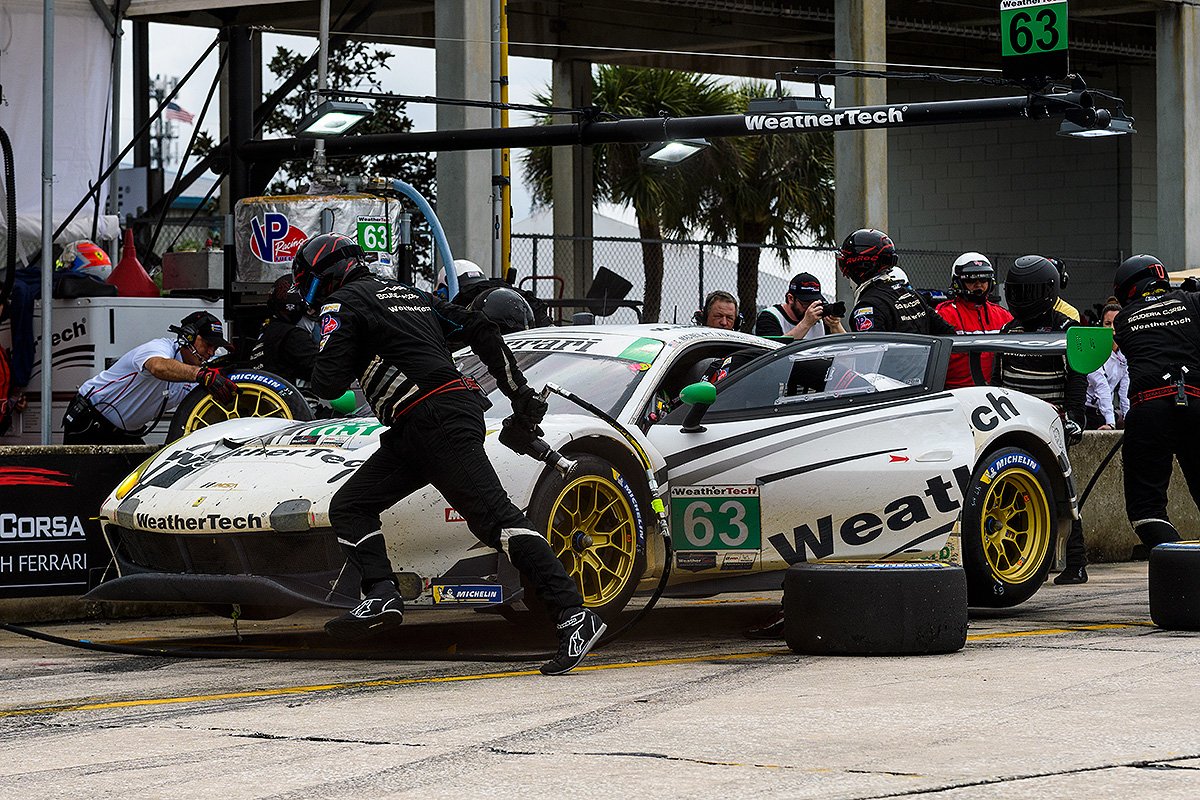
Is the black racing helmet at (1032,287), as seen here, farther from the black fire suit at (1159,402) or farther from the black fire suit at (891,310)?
the black fire suit at (1159,402)

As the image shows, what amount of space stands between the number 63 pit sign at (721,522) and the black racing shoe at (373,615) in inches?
64.4

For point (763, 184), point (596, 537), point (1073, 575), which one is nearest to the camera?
point (596, 537)

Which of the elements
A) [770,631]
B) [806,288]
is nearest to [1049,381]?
[806,288]

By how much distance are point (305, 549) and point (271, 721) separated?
1699 mm

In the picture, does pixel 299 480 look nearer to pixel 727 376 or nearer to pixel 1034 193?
pixel 727 376

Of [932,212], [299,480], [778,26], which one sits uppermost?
[778,26]

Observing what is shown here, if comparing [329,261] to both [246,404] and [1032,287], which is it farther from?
[1032,287]

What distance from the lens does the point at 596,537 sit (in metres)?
7.96

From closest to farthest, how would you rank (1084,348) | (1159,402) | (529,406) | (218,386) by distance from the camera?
(529,406) → (1084,348) → (1159,402) → (218,386)

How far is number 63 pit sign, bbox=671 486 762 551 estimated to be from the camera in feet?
27.4

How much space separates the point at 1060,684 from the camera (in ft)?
21.4

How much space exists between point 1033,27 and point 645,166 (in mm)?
24185

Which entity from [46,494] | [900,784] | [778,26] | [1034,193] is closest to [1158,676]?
[900,784]

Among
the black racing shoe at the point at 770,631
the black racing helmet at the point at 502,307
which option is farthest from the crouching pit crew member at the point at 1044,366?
the black racing helmet at the point at 502,307
